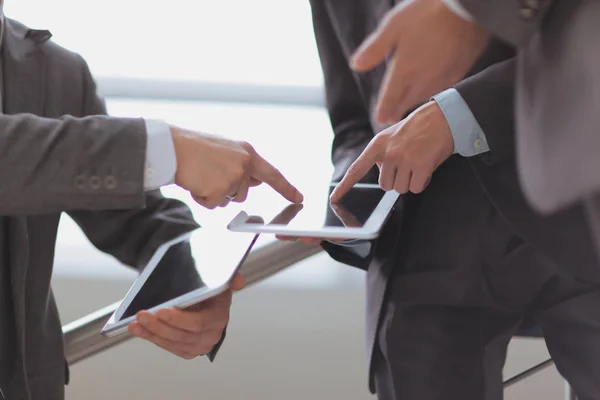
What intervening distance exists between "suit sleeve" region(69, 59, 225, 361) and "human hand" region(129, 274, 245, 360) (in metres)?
0.12

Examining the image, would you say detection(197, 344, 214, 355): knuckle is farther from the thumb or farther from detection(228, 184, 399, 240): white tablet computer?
the thumb

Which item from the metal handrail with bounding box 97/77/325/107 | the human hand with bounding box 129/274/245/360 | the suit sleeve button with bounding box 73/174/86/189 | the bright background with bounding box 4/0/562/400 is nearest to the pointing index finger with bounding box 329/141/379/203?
the human hand with bounding box 129/274/245/360

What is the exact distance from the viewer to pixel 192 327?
81 cm

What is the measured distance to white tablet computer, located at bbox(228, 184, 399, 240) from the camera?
0.66 m

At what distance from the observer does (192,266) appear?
2.71ft

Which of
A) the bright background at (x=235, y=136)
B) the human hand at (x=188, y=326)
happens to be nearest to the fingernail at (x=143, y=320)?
the human hand at (x=188, y=326)

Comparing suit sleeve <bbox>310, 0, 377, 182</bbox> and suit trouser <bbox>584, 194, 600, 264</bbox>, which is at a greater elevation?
suit trouser <bbox>584, 194, 600, 264</bbox>

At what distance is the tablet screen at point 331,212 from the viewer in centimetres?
72

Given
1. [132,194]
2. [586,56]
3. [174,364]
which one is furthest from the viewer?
[174,364]

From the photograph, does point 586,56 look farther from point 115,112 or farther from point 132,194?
point 115,112

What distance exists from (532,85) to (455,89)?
0.27 meters

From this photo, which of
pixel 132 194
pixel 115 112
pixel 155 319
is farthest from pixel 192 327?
pixel 115 112

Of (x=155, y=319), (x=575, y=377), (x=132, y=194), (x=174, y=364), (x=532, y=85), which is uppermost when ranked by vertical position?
(x=532, y=85)

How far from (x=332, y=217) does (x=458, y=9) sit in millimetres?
312
